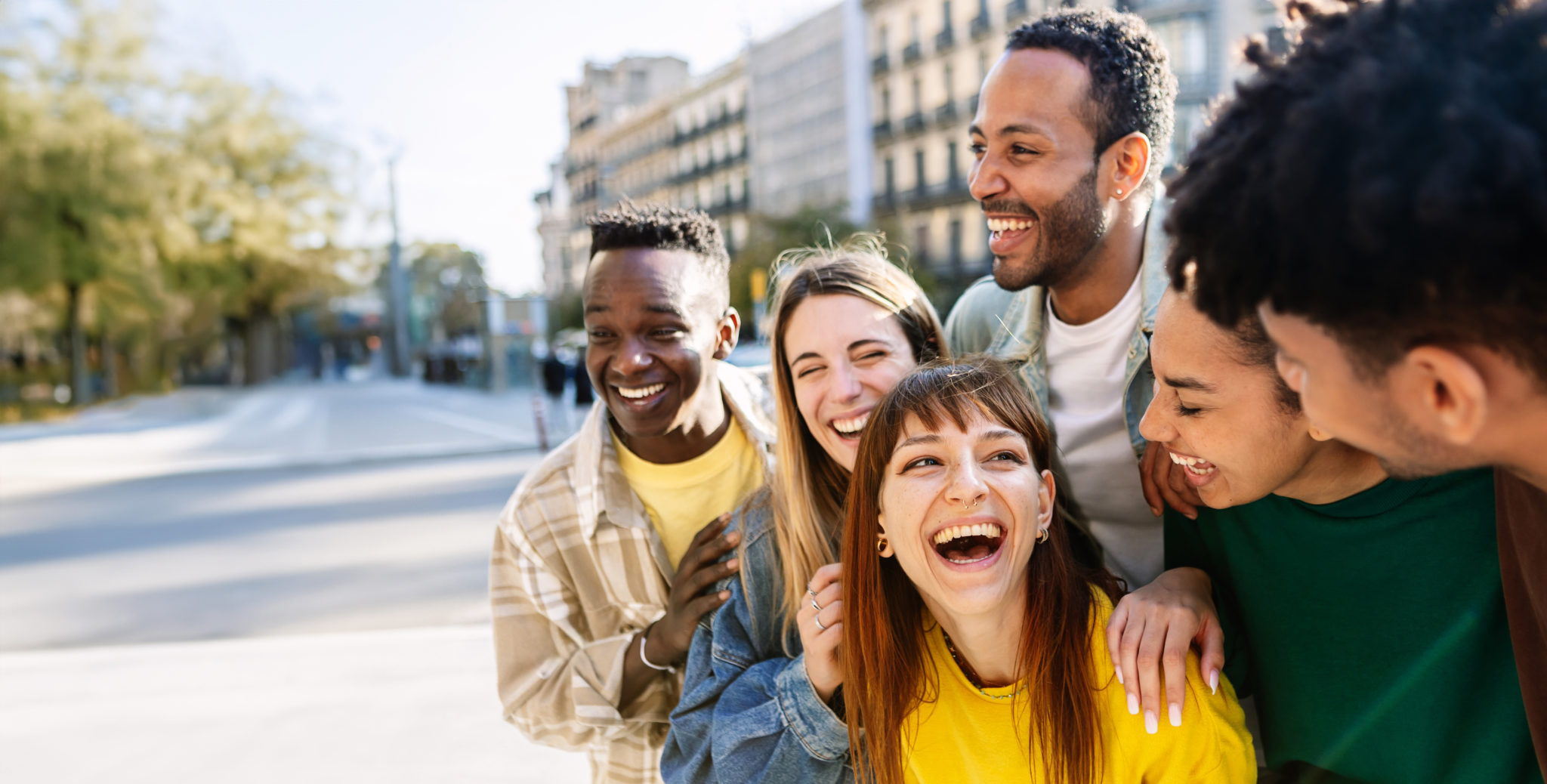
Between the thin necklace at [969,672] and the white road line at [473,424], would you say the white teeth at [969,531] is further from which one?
the white road line at [473,424]

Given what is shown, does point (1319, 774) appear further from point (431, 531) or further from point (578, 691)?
point (431, 531)

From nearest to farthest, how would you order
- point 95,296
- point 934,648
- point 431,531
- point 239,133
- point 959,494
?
point 959,494
point 934,648
point 431,531
point 95,296
point 239,133

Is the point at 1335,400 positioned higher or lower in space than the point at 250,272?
lower

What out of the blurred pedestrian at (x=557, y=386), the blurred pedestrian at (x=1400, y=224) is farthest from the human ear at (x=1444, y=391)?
the blurred pedestrian at (x=557, y=386)

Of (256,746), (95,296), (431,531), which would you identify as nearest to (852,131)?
(95,296)

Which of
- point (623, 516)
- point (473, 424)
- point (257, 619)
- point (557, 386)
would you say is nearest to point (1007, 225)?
point (623, 516)

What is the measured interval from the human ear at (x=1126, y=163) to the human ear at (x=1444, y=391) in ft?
4.87

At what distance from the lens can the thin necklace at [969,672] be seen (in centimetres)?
189

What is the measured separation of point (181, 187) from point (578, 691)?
88.0 ft

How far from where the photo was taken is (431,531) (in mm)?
8922

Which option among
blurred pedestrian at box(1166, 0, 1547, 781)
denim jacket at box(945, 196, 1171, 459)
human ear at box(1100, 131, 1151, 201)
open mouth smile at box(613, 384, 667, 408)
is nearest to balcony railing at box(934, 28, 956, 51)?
denim jacket at box(945, 196, 1171, 459)

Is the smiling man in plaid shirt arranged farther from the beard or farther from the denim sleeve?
the beard

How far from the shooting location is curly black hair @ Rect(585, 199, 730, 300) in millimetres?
2791

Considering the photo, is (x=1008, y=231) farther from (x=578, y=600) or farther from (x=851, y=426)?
(x=578, y=600)
